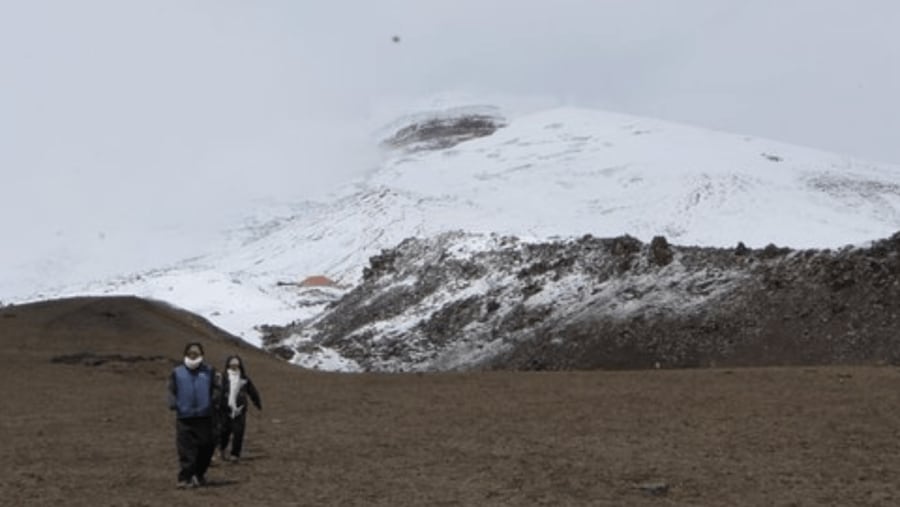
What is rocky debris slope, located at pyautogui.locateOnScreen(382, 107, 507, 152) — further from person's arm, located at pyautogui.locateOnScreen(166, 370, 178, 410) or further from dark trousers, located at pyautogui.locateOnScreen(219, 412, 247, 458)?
person's arm, located at pyautogui.locateOnScreen(166, 370, 178, 410)

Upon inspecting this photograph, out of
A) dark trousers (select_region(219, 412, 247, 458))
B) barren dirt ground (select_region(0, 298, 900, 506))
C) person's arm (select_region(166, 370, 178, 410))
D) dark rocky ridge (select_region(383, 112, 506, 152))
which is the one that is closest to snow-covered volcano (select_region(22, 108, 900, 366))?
dark rocky ridge (select_region(383, 112, 506, 152))

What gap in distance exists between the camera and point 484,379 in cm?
2544

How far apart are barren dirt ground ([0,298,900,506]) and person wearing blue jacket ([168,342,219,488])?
33 cm

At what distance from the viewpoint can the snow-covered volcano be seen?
54.8 meters

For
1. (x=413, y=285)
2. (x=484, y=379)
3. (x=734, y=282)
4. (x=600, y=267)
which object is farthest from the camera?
(x=413, y=285)

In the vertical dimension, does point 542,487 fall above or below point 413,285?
below

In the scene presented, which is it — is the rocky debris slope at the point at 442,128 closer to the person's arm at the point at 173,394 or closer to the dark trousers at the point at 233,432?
the dark trousers at the point at 233,432

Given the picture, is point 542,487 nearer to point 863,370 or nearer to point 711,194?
point 863,370

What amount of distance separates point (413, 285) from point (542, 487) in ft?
92.8

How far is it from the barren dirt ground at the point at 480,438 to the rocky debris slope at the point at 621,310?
9.56 ft

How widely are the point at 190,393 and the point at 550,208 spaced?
184ft

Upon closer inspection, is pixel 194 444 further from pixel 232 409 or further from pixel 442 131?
pixel 442 131

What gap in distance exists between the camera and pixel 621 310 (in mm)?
30188

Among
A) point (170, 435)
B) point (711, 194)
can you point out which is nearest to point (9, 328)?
point (170, 435)
